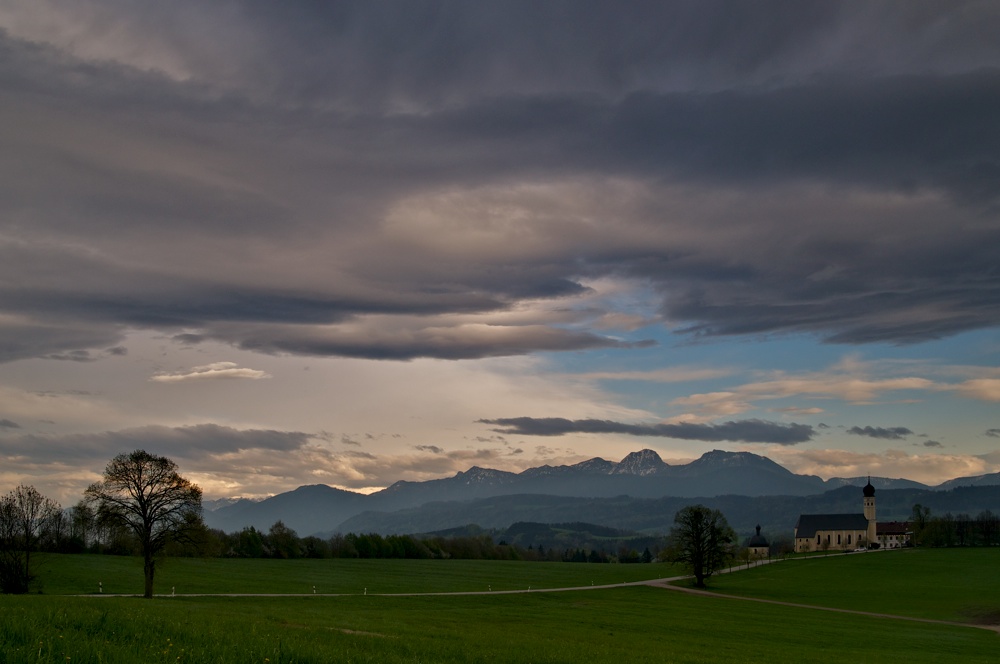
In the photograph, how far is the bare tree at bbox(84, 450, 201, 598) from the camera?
6869 cm

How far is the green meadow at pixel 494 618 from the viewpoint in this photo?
15660mm

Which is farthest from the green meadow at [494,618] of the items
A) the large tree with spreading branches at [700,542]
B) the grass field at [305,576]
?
the large tree with spreading branches at [700,542]

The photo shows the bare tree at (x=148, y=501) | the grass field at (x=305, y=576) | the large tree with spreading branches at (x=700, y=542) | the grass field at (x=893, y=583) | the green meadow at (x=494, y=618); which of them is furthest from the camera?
the large tree with spreading branches at (x=700, y=542)

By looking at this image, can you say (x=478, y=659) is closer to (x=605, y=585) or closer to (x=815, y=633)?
(x=815, y=633)

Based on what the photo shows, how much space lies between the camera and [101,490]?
68.9m

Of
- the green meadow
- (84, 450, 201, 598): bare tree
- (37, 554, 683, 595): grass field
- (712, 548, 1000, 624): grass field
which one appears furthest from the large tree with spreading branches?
(84, 450, 201, 598): bare tree

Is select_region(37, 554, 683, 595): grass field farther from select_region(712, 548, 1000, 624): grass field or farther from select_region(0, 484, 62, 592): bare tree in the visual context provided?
select_region(712, 548, 1000, 624): grass field

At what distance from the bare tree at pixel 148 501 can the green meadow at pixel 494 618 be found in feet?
20.0

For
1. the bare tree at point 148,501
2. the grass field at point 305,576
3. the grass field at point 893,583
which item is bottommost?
the grass field at point 893,583

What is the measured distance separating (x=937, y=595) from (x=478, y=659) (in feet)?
405

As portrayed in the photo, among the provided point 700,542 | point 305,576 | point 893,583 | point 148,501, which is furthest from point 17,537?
point 893,583

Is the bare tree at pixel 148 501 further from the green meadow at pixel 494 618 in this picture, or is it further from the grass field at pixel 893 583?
the grass field at pixel 893 583

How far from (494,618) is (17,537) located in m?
51.8

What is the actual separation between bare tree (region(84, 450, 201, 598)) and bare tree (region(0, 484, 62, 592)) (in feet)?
47.1
